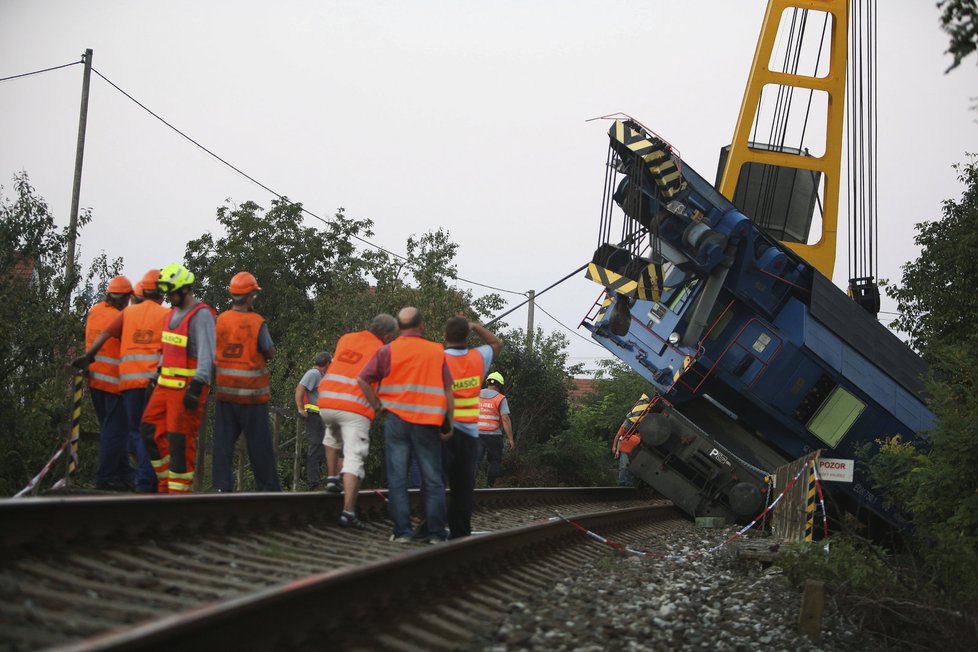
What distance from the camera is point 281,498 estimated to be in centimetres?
723

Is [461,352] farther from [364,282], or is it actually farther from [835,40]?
[364,282]

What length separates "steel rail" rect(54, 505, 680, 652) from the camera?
3213 millimetres

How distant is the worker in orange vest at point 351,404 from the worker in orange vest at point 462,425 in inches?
21.0

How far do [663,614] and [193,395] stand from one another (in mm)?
3517

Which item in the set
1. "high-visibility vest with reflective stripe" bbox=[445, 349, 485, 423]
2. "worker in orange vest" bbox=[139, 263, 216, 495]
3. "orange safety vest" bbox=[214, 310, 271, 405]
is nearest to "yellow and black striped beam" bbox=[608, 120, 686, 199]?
"high-visibility vest with reflective stripe" bbox=[445, 349, 485, 423]

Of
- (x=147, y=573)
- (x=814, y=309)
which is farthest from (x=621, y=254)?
(x=147, y=573)

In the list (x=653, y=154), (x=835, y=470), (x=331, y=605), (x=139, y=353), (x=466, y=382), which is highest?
(x=653, y=154)

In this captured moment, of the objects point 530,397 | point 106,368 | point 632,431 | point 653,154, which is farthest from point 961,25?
point 530,397

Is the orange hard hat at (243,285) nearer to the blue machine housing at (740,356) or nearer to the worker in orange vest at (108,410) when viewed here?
the worker in orange vest at (108,410)

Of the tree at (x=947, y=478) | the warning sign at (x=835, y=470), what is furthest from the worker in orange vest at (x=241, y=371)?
the warning sign at (x=835, y=470)

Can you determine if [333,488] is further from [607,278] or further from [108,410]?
[607,278]

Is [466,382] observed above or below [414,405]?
above

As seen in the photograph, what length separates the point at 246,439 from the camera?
816 cm

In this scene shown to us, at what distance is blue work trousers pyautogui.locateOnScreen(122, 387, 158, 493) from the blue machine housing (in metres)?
7.02
